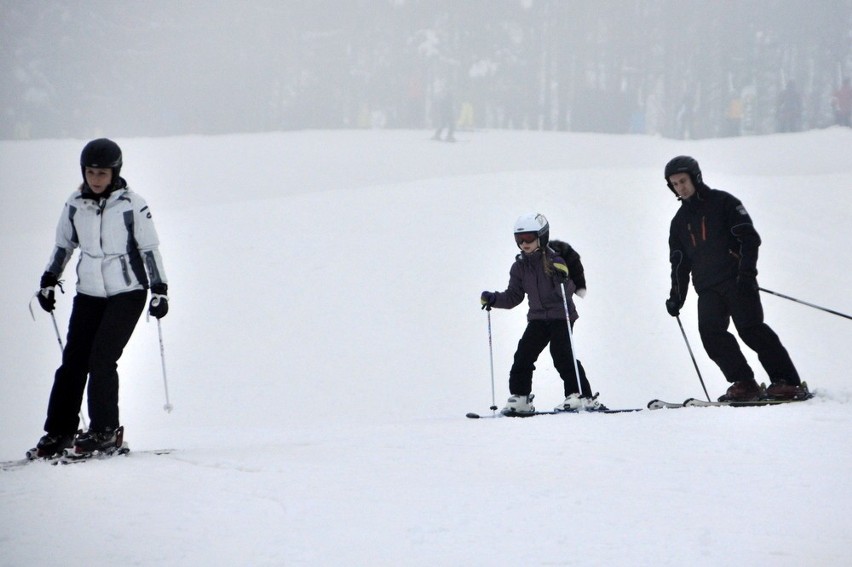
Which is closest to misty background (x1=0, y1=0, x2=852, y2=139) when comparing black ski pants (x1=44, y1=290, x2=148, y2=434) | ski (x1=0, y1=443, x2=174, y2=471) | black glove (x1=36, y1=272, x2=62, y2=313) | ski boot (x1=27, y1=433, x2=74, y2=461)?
black glove (x1=36, y1=272, x2=62, y2=313)

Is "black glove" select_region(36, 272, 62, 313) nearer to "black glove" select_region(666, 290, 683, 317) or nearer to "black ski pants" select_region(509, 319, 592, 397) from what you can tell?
"black ski pants" select_region(509, 319, 592, 397)

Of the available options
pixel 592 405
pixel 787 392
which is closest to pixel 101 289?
pixel 592 405

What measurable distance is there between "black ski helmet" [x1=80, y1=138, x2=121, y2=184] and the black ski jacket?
12.9 feet

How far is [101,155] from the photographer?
4.58 meters

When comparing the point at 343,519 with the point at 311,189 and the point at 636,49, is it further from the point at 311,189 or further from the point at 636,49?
the point at 636,49

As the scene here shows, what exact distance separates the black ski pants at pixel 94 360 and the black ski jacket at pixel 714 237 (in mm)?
3838

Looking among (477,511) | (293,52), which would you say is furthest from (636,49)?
(477,511)

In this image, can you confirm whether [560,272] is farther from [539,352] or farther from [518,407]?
[518,407]

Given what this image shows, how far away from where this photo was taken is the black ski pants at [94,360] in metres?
4.49

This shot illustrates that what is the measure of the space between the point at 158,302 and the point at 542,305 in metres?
2.87

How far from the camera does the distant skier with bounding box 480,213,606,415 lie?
6059 millimetres

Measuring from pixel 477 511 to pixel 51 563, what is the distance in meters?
1.60

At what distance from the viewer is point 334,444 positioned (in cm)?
474

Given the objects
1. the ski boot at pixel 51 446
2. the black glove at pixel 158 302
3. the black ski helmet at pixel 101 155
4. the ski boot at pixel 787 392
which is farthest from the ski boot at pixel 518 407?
the black ski helmet at pixel 101 155
